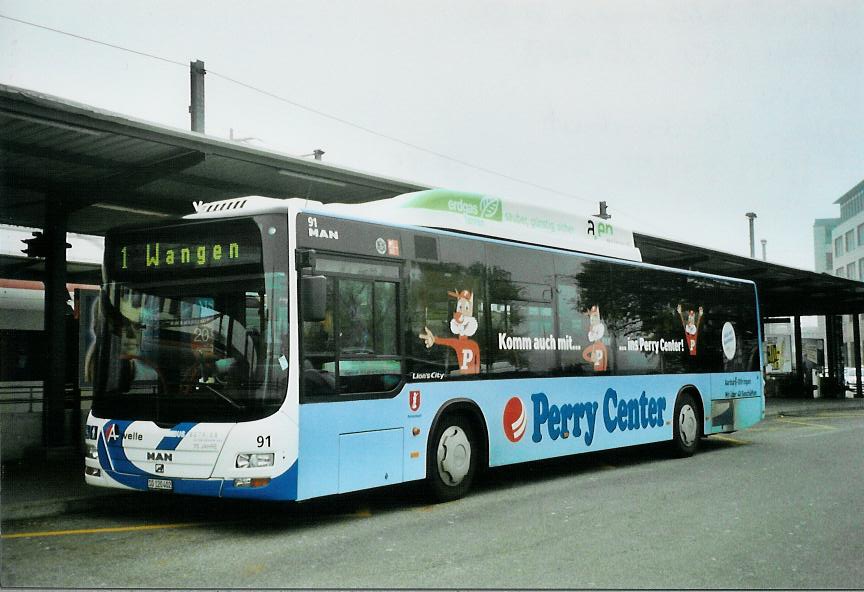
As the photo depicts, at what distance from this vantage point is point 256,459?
7293 millimetres

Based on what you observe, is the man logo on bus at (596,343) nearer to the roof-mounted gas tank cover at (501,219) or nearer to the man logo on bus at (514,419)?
the roof-mounted gas tank cover at (501,219)

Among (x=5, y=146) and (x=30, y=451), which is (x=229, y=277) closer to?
(x=5, y=146)

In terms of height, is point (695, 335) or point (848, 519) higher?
point (695, 335)

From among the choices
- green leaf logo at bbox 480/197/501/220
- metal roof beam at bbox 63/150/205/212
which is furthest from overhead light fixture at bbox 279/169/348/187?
green leaf logo at bbox 480/197/501/220

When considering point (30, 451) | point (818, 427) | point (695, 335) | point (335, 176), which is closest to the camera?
point (335, 176)

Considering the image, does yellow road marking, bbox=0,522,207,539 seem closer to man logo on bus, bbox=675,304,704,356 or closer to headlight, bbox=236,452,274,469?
headlight, bbox=236,452,274,469

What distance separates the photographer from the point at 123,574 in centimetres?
615

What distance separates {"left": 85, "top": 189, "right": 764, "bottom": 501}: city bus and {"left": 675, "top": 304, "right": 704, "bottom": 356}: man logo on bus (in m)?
2.63

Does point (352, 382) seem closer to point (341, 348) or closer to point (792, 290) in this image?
point (341, 348)

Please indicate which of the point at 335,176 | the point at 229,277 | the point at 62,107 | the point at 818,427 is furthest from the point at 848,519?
the point at 818,427

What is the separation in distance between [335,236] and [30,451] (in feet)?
24.0

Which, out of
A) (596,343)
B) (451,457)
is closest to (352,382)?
(451,457)

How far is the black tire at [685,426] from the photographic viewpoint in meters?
13.4

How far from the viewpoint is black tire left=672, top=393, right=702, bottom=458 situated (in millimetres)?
13395
